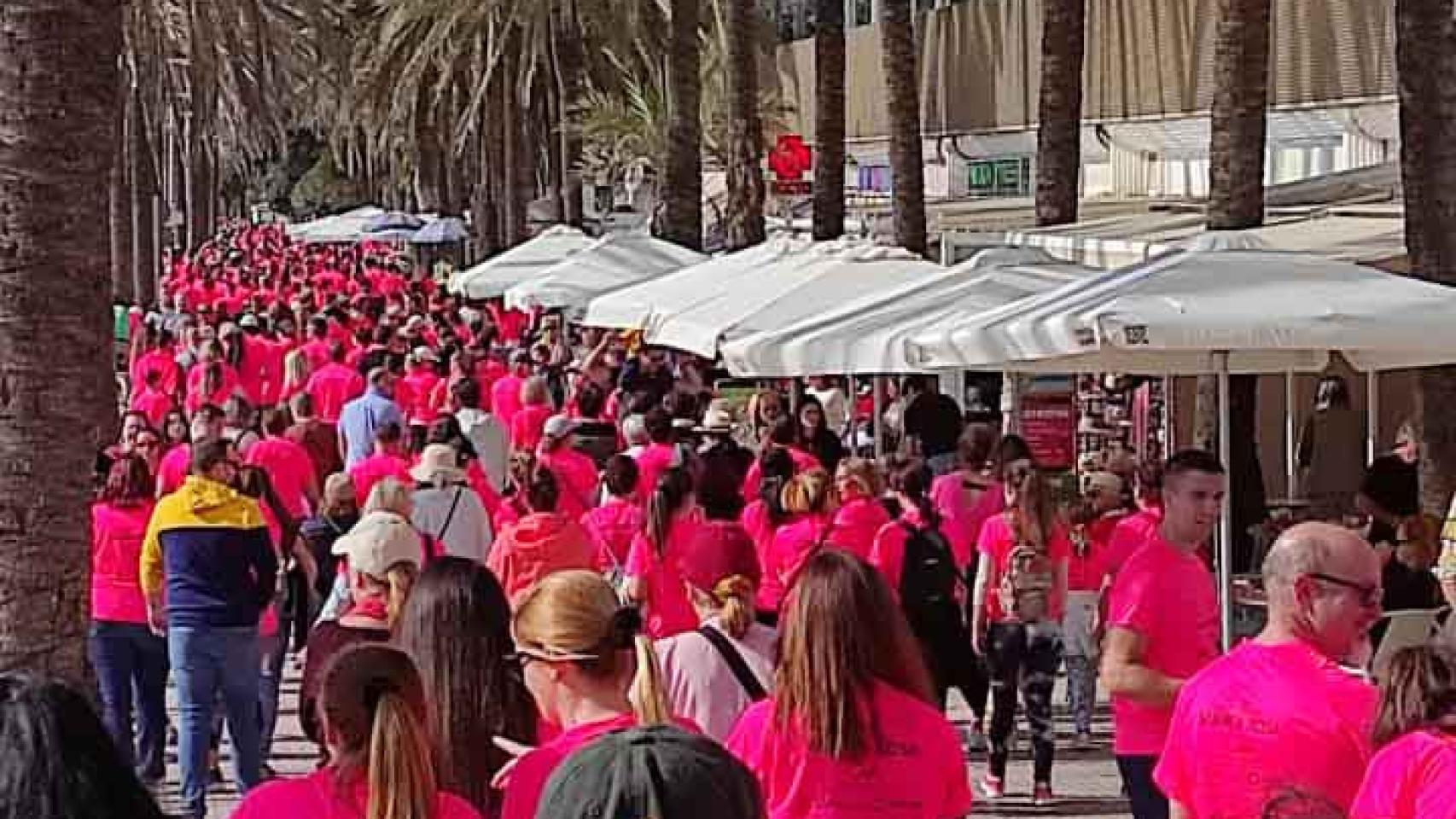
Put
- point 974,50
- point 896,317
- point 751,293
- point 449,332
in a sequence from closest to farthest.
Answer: point 896,317
point 751,293
point 449,332
point 974,50

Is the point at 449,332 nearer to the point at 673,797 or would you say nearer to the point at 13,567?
the point at 13,567

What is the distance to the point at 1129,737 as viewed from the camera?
8.08m

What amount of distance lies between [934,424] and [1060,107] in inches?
163

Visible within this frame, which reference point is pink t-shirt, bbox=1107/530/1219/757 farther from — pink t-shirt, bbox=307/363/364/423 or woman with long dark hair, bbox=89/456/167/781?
pink t-shirt, bbox=307/363/364/423

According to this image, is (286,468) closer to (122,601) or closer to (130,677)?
(130,677)

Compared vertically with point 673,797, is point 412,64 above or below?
above

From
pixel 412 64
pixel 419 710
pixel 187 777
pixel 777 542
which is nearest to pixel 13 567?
pixel 187 777

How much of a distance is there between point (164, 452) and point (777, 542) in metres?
4.50

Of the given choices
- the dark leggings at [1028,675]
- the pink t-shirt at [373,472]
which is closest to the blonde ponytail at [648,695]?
the dark leggings at [1028,675]

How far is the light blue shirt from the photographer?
1658cm

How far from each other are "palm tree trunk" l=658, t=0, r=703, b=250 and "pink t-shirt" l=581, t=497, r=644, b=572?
1707 centimetres

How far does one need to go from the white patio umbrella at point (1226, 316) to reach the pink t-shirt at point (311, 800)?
551 centimetres

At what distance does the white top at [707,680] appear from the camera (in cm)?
705

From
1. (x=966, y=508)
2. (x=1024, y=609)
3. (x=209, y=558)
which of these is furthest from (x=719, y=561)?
(x=966, y=508)
